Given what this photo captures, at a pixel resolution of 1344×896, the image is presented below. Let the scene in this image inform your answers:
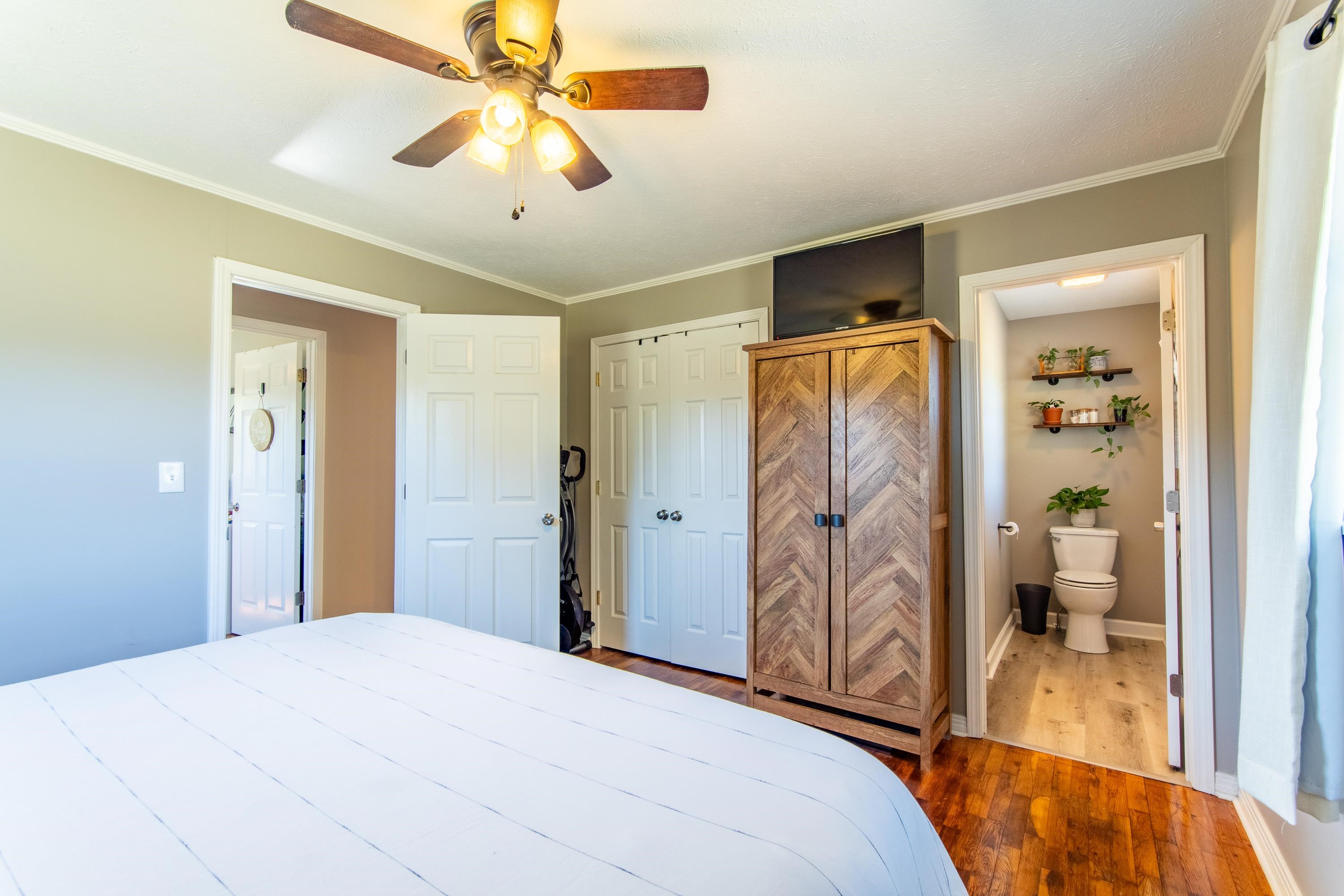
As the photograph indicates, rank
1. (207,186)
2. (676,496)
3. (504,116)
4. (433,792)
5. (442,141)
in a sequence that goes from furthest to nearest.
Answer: (676,496), (207,186), (442,141), (504,116), (433,792)

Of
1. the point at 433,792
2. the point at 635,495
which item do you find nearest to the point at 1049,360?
the point at 635,495

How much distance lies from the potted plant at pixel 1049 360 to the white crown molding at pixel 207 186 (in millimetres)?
4013

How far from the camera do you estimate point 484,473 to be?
322 cm

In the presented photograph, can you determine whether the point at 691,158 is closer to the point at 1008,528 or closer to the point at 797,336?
the point at 797,336

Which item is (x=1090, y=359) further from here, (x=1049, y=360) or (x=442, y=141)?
(x=442, y=141)

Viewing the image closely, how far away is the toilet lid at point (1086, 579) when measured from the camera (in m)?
3.79

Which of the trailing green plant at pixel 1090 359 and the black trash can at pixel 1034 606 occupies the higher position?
the trailing green plant at pixel 1090 359

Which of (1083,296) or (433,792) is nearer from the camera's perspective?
(433,792)

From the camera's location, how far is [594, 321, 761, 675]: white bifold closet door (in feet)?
11.0

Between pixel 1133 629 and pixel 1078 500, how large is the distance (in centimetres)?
98

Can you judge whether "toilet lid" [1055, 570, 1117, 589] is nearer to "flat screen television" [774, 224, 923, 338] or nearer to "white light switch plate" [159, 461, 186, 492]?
"flat screen television" [774, 224, 923, 338]

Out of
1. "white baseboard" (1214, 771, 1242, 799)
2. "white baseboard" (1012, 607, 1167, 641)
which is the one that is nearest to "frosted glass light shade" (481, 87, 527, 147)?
"white baseboard" (1214, 771, 1242, 799)

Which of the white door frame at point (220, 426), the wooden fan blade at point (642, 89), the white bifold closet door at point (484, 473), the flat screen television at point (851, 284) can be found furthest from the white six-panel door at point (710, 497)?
the white door frame at point (220, 426)

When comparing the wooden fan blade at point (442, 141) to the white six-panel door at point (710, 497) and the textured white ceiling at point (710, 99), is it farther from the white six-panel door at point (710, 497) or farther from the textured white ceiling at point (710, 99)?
the white six-panel door at point (710, 497)
